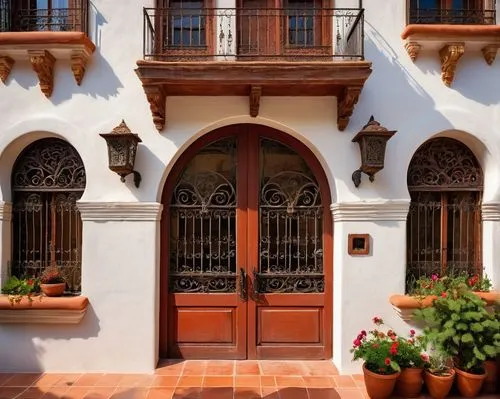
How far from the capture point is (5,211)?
4867 millimetres

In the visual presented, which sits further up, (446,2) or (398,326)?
(446,2)

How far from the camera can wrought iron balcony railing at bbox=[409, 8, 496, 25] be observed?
4.92m

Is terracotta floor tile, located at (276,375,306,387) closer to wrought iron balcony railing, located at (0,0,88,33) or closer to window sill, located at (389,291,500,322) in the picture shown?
window sill, located at (389,291,500,322)

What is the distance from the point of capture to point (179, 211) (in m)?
5.05

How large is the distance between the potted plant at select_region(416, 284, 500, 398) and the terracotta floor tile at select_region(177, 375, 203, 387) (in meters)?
2.55

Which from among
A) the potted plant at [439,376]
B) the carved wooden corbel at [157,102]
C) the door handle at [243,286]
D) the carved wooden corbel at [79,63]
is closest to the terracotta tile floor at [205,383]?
the potted plant at [439,376]

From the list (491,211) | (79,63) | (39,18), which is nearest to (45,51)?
(79,63)

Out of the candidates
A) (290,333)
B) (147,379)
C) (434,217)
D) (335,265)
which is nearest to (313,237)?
(335,265)

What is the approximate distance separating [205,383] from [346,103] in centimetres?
351

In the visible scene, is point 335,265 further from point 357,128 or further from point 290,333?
point 357,128

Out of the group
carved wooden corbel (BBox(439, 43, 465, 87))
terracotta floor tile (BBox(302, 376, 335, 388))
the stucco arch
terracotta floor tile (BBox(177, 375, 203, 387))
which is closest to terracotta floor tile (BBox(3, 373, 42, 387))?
terracotta floor tile (BBox(177, 375, 203, 387))

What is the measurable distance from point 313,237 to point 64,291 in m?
3.16

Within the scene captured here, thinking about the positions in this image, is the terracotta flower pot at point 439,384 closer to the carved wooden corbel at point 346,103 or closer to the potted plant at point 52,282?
the carved wooden corbel at point 346,103

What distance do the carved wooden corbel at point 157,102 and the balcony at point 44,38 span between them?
97 centimetres
